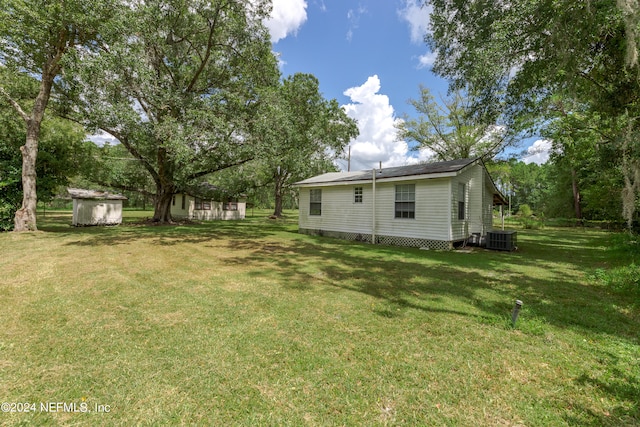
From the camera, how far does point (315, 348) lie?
3.09 meters

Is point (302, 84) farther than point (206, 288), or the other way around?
point (302, 84)

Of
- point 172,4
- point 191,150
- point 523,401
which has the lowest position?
point 523,401

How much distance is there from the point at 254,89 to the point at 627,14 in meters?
14.2

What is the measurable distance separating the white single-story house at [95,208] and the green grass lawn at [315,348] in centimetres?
1353

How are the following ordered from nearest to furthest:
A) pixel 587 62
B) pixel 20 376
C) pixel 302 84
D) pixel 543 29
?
pixel 20 376 < pixel 543 29 < pixel 587 62 < pixel 302 84

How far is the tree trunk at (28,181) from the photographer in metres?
11.8

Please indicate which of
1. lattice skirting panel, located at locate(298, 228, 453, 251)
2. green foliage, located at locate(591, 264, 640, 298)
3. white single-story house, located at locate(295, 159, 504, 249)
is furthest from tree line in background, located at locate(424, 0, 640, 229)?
lattice skirting panel, located at locate(298, 228, 453, 251)

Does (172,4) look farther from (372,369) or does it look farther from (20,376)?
(372,369)

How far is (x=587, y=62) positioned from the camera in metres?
6.76

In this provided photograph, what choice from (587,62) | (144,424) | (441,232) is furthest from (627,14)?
Answer: (144,424)

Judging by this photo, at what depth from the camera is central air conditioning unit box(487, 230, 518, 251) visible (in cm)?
1052

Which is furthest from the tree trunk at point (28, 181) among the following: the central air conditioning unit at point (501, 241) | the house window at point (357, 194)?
the central air conditioning unit at point (501, 241)

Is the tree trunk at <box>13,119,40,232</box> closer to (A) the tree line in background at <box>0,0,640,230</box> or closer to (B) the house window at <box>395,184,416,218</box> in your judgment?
(A) the tree line in background at <box>0,0,640,230</box>

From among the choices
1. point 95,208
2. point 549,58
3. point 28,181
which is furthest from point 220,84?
point 549,58
